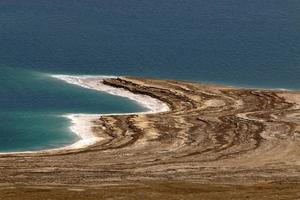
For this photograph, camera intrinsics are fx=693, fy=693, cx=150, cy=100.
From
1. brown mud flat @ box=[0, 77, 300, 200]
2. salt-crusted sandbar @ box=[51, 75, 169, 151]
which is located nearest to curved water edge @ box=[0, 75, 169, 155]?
salt-crusted sandbar @ box=[51, 75, 169, 151]

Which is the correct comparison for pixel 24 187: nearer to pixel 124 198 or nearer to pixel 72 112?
pixel 124 198

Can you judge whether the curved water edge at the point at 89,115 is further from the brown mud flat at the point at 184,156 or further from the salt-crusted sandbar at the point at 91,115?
the brown mud flat at the point at 184,156

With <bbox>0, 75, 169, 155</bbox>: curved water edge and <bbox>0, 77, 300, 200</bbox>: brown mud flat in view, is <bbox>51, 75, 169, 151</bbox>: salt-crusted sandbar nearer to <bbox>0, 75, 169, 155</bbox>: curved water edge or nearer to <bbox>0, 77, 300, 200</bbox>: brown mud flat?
<bbox>0, 75, 169, 155</bbox>: curved water edge

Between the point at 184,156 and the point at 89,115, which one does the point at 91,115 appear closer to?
the point at 89,115

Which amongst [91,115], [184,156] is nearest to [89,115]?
[91,115]

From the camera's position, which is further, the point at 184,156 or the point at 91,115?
the point at 91,115

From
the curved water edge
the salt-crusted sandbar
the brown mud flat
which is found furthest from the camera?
the salt-crusted sandbar

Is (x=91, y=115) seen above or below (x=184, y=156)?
above
